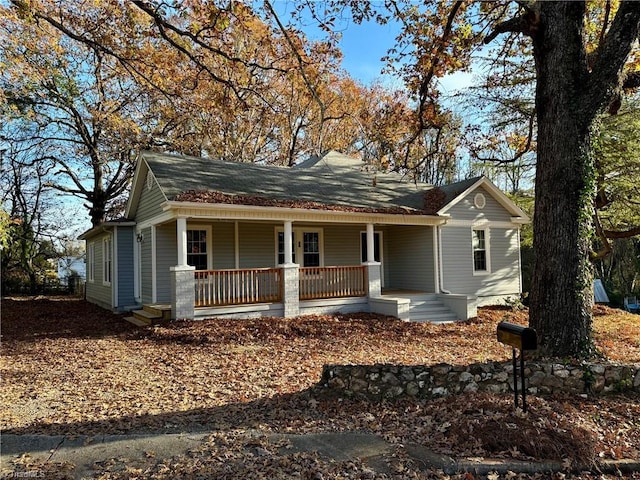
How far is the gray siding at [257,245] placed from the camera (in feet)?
46.3

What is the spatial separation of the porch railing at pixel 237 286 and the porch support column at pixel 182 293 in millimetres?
273

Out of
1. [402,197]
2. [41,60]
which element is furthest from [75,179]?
[402,197]

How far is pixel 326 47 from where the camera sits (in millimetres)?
9086

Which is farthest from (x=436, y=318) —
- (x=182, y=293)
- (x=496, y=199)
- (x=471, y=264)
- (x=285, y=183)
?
(x=182, y=293)

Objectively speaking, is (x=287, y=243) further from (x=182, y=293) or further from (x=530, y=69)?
(x=530, y=69)

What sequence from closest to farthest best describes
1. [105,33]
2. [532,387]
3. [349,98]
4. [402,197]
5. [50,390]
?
[532,387]
[50,390]
[105,33]
[402,197]
[349,98]

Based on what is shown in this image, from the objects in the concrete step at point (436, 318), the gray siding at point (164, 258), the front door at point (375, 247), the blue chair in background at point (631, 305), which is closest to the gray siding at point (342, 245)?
the front door at point (375, 247)

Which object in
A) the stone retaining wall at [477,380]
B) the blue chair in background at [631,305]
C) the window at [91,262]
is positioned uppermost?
the window at [91,262]

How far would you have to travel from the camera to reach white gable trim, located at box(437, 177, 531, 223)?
15.1 meters

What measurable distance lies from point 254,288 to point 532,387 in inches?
324

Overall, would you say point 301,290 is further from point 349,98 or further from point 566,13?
point 349,98

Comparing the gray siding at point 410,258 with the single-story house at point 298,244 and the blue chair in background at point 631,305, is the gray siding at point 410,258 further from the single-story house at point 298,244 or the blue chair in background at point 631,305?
the blue chair in background at point 631,305

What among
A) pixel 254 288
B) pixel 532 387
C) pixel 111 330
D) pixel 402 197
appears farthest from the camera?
pixel 402 197

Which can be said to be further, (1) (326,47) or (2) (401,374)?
(1) (326,47)
